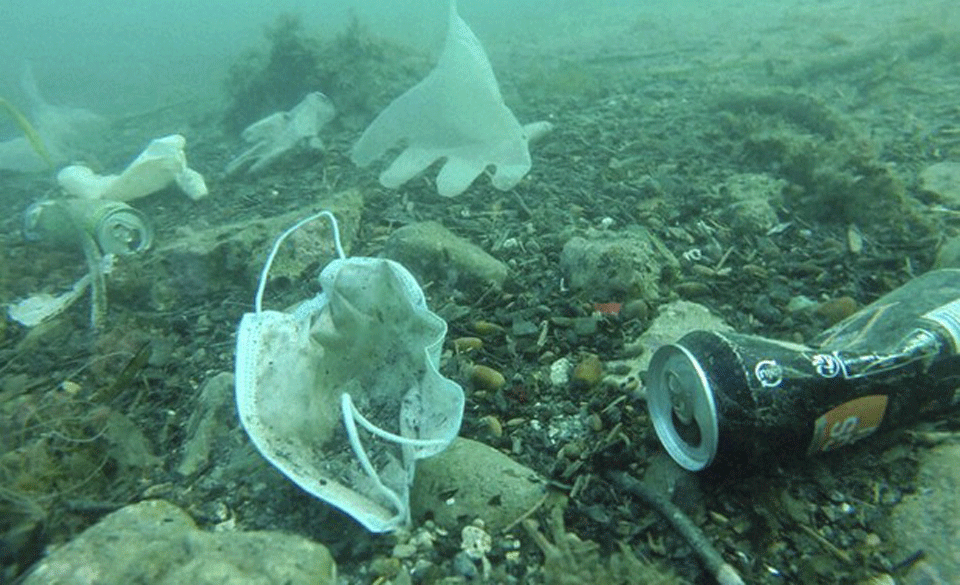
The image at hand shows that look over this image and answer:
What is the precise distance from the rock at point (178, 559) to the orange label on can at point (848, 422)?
1478mm

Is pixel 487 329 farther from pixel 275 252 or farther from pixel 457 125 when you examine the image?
pixel 457 125

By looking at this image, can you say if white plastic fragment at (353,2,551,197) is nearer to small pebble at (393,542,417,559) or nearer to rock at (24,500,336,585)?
small pebble at (393,542,417,559)

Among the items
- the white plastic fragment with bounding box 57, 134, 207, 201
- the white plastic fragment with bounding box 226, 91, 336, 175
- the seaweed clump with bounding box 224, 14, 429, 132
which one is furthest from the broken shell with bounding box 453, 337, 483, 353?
the seaweed clump with bounding box 224, 14, 429, 132

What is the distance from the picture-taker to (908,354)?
1812 millimetres

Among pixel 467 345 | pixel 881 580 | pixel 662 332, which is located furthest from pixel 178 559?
pixel 662 332

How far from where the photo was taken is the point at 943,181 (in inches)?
154

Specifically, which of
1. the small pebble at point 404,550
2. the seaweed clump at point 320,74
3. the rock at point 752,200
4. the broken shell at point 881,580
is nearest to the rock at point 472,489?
the small pebble at point 404,550

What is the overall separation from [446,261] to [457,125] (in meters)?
1.56

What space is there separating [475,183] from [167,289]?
7.34 ft

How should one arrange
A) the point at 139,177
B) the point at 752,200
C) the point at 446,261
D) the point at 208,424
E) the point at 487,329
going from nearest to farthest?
the point at 208,424 < the point at 487,329 < the point at 446,261 < the point at 752,200 < the point at 139,177

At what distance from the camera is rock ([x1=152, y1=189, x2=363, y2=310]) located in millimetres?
3338

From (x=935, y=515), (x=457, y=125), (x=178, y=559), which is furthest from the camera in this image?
(x=457, y=125)

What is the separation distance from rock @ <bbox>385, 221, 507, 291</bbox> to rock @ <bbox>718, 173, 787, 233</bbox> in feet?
4.87

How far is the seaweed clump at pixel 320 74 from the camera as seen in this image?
22.4ft
